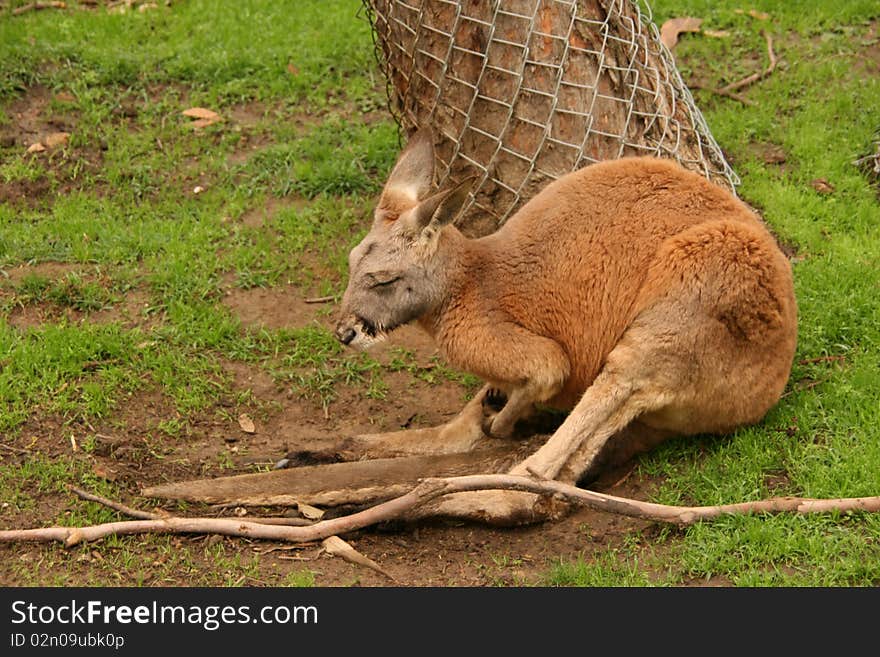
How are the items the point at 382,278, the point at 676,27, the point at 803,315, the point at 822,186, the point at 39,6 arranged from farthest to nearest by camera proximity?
the point at 39,6
the point at 676,27
the point at 822,186
the point at 803,315
the point at 382,278

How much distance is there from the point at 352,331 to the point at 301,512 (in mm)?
945

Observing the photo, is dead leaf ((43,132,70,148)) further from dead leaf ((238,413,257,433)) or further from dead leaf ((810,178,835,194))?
dead leaf ((810,178,835,194))

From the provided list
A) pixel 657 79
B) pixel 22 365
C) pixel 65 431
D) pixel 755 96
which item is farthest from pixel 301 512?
pixel 755 96

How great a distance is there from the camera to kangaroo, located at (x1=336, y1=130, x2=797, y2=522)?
5.57m

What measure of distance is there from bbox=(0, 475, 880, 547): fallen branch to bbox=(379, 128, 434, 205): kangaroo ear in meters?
1.64

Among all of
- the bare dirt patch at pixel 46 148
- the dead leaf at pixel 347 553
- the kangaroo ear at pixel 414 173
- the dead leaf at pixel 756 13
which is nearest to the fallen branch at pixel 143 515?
the dead leaf at pixel 347 553

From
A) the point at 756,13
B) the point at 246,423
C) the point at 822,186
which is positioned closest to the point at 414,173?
the point at 246,423

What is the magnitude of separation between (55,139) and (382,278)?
4.46m

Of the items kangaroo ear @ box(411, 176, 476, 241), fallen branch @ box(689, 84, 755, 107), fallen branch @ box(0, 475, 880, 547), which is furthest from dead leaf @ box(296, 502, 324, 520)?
fallen branch @ box(689, 84, 755, 107)

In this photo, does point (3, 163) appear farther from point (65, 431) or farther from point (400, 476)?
point (400, 476)

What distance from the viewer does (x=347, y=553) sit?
524cm

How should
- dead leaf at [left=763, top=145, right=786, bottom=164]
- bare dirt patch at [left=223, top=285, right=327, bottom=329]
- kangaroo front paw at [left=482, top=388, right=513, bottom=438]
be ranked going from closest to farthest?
kangaroo front paw at [left=482, top=388, right=513, bottom=438], bare dirt patch at [left=223, top=285, right=327, bottom=329], dead leaf at [left=763, top=145, right=786, bottom=164]

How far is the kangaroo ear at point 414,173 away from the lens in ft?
19.9

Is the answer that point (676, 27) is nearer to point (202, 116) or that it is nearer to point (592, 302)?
point (202, 116)
